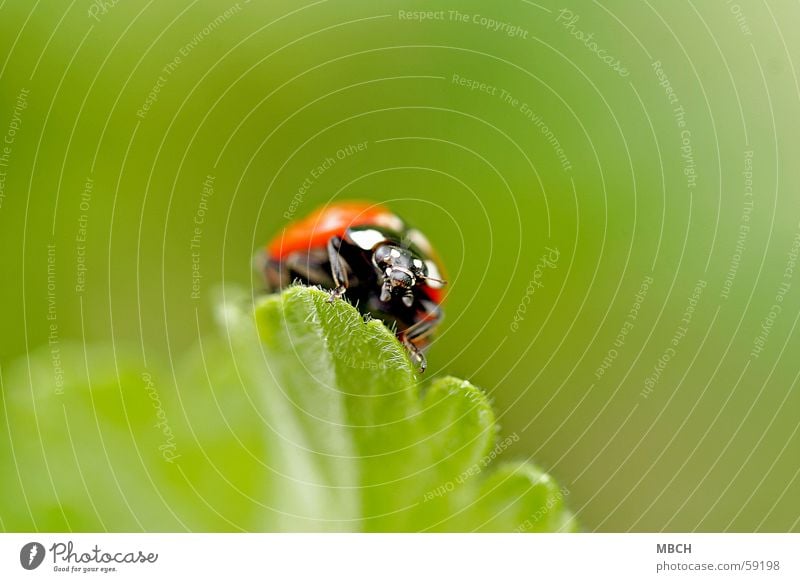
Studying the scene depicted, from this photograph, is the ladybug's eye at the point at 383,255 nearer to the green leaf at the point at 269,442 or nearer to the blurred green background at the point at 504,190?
the green leaf at the point at 269,442

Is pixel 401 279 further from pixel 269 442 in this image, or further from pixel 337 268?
pixel 269 442

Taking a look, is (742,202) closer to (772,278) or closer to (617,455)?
(772,278)

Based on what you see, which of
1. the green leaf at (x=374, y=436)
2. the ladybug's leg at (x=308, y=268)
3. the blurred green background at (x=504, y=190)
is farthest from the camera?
the blurred green background at (x=504, y=190)

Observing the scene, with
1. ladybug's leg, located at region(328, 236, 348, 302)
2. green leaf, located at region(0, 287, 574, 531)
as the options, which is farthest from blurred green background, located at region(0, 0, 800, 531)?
ladybug's leg, located at region(328, 236, 348, 302)

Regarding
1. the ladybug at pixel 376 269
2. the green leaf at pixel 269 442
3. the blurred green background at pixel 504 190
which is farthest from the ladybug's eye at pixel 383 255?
the blurred green background at pixel 504 190

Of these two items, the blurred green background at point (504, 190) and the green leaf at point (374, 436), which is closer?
the green leaf at point (374, 436)

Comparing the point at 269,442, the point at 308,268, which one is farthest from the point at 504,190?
the point at 269,442
